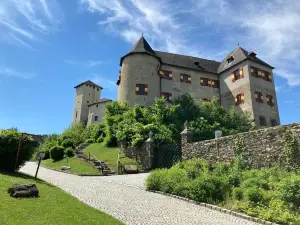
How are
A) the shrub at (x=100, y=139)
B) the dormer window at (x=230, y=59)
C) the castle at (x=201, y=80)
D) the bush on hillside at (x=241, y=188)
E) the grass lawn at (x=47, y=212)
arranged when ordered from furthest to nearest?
1. the dormer window at (x=230, y=59)
2. the castle at (x=201, y=80)
3. the shrub at (x=100, y=139)
4. the bush on hillside at (x=241, y=188)
5. the grass lawn at (x=47, y=212)

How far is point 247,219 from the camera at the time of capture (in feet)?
27.1


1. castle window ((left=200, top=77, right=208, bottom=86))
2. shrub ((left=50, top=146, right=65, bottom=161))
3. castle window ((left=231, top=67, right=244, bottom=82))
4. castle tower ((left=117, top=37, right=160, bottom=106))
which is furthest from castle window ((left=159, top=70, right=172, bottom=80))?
shrub ((left=50, top=146, right=65, bottom=161))

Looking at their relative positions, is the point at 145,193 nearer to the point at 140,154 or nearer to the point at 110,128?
the point at 140,154

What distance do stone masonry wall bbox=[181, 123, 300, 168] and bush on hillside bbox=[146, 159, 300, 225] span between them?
28.3 inches

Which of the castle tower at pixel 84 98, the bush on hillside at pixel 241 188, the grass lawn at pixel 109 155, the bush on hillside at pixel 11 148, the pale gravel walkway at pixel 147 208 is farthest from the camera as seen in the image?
the castle tower at pixel 84 98

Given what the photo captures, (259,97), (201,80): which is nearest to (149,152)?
(259,97)

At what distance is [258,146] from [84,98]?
52.5 meters

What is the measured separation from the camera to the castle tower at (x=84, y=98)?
60.2 metres

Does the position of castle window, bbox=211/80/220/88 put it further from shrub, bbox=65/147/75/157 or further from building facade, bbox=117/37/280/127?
shrub, bbox=65/147/75/157

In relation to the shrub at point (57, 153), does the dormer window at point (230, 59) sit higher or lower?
higher

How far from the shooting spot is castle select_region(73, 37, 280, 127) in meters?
38.0

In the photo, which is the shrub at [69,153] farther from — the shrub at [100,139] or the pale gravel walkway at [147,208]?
the pale gravel walkway at [147,208]

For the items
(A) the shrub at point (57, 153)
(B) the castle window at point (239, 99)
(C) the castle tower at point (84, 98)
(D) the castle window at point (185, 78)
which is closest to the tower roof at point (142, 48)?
(D) the castle window at point (185, 78)

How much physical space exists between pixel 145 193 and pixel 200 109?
2365cm
